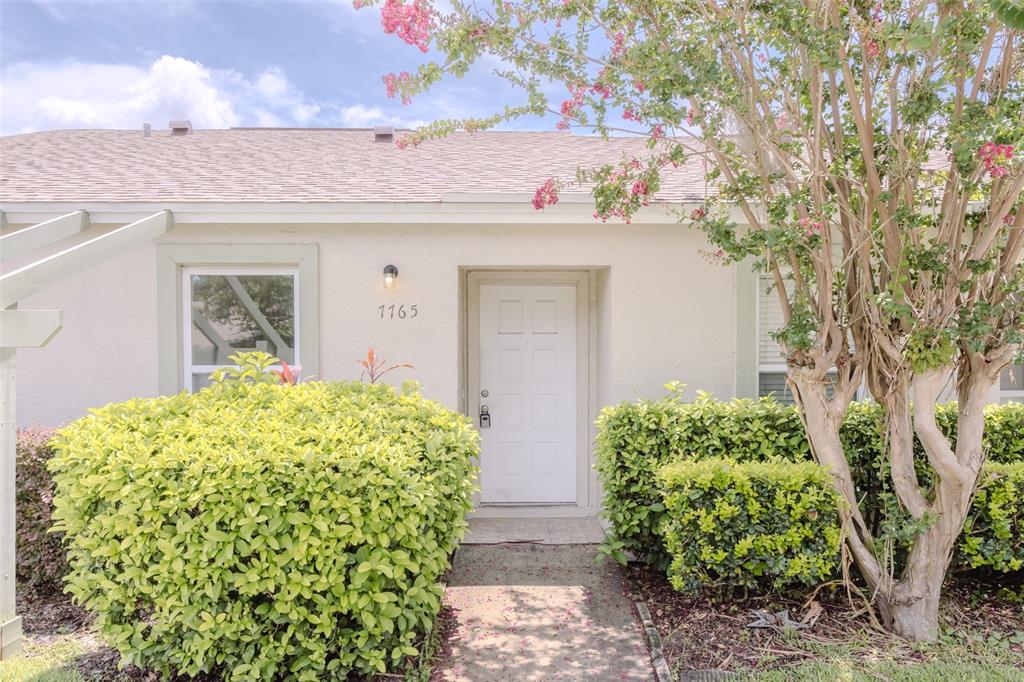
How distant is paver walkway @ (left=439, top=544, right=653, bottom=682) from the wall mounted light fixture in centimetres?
244

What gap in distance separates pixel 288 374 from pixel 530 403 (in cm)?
257

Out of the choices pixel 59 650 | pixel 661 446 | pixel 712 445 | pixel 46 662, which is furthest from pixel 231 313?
pixel 712 445

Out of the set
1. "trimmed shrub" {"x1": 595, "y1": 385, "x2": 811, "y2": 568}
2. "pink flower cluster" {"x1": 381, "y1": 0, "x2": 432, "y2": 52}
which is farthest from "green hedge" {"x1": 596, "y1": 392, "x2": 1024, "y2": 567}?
"pink flower cluster" {"x1": 381, "y1": 0, "x2": 432, "y2": 52}

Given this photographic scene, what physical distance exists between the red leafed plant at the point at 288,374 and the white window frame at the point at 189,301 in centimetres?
11

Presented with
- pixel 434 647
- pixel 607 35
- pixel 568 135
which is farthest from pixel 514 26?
pixel 568 135

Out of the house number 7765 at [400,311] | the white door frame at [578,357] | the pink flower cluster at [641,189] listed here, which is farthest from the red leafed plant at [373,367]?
the pink flower cluster at [641,189]

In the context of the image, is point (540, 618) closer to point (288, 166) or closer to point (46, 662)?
point (46, 662)

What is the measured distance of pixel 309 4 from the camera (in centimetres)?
613

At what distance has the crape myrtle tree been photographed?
336 centimetres

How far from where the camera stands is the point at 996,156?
298 centimetres

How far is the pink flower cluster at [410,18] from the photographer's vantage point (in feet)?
12.3

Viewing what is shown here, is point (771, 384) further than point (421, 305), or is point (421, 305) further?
point (771, 384)

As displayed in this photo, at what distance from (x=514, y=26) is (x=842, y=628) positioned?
4335 mm

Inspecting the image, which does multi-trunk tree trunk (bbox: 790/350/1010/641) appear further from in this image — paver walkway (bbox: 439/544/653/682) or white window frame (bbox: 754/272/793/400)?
white window frame (bbox: 754/272/793/400)
